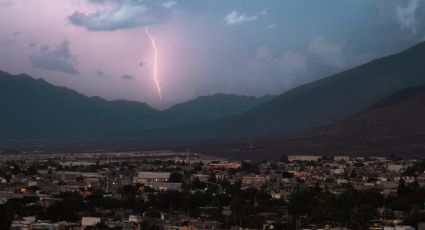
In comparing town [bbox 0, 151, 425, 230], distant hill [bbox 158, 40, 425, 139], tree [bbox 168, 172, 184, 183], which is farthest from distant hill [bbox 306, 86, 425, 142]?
tree [bbox 168, 172, 184, 183]

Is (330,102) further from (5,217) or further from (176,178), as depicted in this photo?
(5,217)

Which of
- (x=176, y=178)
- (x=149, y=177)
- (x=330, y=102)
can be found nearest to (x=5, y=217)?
(x=176, y=178)

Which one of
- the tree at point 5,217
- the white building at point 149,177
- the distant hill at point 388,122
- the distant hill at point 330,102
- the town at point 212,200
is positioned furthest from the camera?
the distant hill at point 330,102

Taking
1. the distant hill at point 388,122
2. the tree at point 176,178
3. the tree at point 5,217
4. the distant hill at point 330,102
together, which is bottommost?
the tree at point 5,217

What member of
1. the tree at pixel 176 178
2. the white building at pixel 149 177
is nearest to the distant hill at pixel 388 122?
the white building at pixel 149 177

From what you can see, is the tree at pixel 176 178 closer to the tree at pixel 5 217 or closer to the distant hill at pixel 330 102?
the tree at pixel 5 217

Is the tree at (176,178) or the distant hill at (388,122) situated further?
the distant hill at (388,122)
